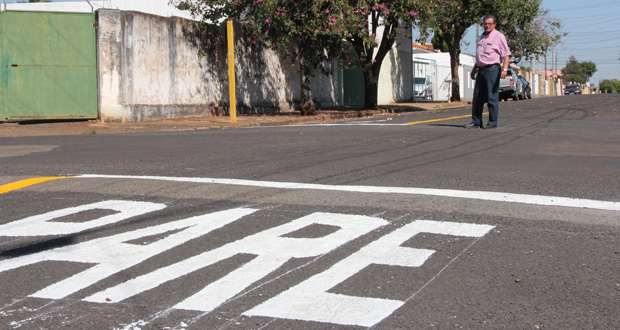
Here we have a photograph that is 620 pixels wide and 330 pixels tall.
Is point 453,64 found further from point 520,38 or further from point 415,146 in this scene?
point 415,146

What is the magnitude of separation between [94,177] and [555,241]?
457cm

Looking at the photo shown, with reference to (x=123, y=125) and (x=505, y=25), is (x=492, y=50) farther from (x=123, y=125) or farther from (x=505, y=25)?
(x=505, y=25)

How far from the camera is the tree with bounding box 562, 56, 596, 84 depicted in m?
127

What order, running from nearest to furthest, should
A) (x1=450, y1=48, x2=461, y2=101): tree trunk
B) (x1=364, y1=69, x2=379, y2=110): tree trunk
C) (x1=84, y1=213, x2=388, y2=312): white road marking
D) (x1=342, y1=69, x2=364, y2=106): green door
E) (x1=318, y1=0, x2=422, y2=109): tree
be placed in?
1. (x1=84, y1=213, x2=388, y2=312): white road marking
2. (x1=318, y1=0, x2=422, y2=109): tree
3. (x1=364, y1=69, x2=379, y2=110): tree trunk
4. (x1=342, y1=69, x2=364, y2=106): green door
5. (x1=450, y1=48, x2=461, y2=101): tree trunk

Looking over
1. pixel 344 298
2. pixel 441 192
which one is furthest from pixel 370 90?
pixel 344 298

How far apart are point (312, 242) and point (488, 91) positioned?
7965 millimetres

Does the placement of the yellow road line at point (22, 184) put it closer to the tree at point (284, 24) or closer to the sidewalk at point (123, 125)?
the sidewalk at point (123, 125)

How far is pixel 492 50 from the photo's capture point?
37.6ft

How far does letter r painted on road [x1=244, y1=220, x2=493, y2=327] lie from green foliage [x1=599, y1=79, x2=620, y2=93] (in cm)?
15400

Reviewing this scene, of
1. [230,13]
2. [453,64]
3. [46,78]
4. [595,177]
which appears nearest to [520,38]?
[453,64]

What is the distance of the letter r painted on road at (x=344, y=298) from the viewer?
3.15 metres

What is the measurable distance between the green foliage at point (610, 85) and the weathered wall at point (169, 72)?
139235mm

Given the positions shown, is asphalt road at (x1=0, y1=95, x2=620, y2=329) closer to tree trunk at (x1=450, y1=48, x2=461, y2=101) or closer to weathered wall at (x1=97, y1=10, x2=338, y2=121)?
weathered wall at (x1=97, y1=10, x2=338, y2=121)

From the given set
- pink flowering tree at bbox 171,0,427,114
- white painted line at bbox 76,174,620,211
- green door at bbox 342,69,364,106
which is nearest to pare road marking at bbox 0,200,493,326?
white painted line at bbox 76,174,620,211
